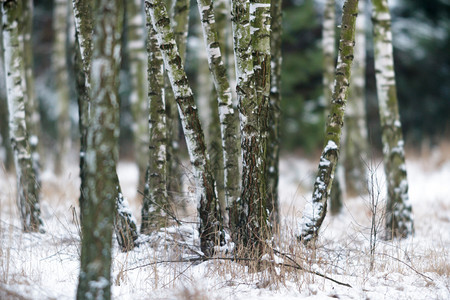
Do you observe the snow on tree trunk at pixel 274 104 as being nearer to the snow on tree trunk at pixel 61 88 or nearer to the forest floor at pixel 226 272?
the forest floor at pixel 226 272

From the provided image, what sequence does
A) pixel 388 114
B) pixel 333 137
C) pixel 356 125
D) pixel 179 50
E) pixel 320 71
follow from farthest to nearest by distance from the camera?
pixel 320 71
pixel 356 125
pixel 388 114
pixel 179 50
pixel 333 137

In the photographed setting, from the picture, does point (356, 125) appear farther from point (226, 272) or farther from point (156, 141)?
point (226, 272)

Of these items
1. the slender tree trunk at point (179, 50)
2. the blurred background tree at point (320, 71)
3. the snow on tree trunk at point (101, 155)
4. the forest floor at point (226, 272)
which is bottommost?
the forest floor at point (226, 272)

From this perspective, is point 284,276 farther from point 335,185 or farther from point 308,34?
point 308,34

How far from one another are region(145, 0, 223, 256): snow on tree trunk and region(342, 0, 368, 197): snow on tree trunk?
5.36 meters

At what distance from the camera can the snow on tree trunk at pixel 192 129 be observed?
4129 mm

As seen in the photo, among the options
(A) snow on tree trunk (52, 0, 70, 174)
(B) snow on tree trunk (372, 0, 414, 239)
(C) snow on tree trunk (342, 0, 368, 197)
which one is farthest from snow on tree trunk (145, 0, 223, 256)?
(A) snow on tree trunk (52, 0, 70, 174)

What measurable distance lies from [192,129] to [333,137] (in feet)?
4.91

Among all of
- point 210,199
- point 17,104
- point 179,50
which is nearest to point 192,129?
point 210,199

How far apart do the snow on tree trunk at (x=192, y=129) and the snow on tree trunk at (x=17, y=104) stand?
260 cm

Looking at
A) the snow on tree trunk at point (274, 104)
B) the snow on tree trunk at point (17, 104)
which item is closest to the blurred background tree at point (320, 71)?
the snow on tree trunk at point (274, 104)

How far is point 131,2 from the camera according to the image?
31.4 ft

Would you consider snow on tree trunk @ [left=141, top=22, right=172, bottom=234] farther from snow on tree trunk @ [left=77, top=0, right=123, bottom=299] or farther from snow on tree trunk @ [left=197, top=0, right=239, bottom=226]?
snow on tree trunk @ [left=77, top=0, right=123, bottom=299]

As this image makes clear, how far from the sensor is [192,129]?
4168 mm
